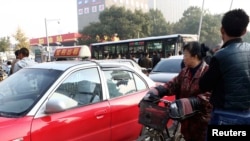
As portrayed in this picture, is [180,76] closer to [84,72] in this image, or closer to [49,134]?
[84,72]

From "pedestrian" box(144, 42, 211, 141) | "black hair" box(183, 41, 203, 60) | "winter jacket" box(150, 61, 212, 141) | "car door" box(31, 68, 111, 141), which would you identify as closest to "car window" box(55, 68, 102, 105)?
"car door" box(31, 68, 111, 141)

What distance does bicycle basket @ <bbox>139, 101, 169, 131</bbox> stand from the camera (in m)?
3.18

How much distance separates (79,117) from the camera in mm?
3477

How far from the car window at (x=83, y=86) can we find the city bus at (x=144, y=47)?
15.1 metres

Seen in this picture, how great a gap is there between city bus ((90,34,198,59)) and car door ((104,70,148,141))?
14469 mm

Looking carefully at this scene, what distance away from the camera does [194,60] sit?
132 inches

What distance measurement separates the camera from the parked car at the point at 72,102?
309 centimetres

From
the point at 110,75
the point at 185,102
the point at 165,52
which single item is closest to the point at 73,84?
the point at 110,75

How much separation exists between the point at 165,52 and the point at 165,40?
2.54ft

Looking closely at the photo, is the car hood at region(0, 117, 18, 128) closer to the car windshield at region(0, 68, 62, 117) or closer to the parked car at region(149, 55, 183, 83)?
the car windshield at region(0, 68, 62, 117)

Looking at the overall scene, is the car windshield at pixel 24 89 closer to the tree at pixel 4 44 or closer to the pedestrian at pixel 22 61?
the pedestrian at pixel 22 61

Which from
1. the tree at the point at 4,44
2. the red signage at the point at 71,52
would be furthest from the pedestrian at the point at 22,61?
the tree at the point at 4,44

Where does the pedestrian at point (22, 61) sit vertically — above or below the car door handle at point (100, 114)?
above

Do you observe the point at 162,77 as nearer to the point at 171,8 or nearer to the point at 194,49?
the point at 194,49
